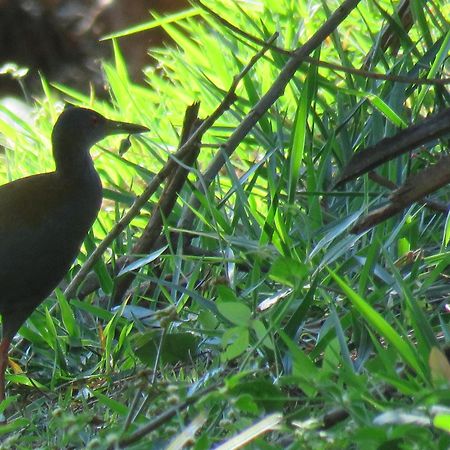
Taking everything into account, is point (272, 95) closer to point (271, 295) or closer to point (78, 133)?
point (271, 295)

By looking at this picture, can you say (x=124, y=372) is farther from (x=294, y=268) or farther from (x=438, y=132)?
(x=438, y=132)

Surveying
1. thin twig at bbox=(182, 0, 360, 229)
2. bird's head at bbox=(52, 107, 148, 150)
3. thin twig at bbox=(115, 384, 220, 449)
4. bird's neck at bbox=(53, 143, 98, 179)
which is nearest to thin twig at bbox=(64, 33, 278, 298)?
thin twig at bbox=(182, 0, 360, 229)

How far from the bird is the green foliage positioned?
8 centimetres

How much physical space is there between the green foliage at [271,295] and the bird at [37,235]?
0.08 metres

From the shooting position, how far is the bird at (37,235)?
343cm

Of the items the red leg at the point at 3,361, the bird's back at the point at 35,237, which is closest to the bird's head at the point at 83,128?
the bird's back at the point at 35,237

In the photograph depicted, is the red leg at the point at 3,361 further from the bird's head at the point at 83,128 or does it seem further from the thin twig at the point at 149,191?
the bird's head at the point at 83,128

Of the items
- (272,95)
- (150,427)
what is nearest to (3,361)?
(272,95)

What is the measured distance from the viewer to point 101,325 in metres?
3.39

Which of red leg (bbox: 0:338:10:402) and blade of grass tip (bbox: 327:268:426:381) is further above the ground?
blade of grass tip (bbox: 327:268:426:381)

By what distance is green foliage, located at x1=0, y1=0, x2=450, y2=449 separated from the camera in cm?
206

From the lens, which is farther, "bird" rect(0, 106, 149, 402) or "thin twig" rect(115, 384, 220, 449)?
"bird" rect(0, 106, 149, 402)

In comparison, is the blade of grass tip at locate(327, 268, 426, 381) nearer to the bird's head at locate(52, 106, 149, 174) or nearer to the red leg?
the red leg

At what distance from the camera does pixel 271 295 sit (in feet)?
9.46
